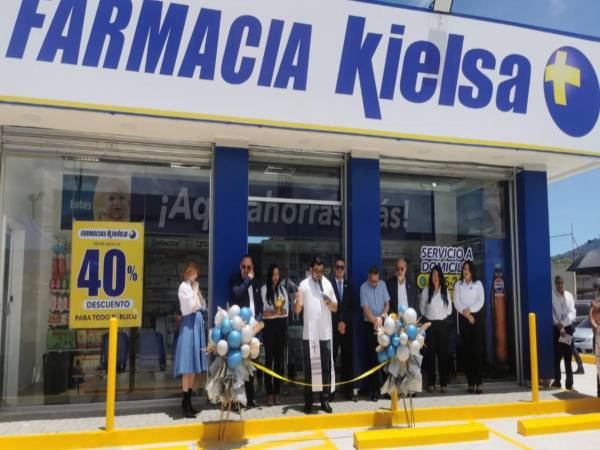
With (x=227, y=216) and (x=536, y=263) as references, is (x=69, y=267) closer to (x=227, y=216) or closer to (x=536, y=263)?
(x=227, y=216)

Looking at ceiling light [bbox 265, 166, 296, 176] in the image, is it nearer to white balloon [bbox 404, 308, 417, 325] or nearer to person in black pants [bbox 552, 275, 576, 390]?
white balloon [bbox 404, 308, 417, 325]

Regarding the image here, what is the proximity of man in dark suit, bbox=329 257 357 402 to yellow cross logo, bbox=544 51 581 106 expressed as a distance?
4.35 meters

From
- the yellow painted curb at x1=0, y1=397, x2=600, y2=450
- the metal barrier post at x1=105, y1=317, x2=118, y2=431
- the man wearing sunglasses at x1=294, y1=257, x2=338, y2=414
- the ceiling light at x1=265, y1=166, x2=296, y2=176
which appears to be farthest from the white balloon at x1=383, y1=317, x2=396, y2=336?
the metal barrier post at x1=105, y1=317, x2=118, y2=431

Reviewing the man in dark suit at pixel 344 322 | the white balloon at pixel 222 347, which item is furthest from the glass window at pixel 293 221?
the white balloon at pixel 222 347

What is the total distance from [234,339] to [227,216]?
226cm

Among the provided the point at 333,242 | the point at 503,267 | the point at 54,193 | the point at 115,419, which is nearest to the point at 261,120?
the point at 333,242

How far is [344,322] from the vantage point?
7.20 metres

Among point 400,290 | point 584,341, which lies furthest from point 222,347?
point 584,341

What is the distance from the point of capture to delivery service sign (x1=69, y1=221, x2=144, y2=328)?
695 centimetres

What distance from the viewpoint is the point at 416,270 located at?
27.8 ft

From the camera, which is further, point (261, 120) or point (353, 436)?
point (261, 120)

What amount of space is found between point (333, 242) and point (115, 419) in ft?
12.9

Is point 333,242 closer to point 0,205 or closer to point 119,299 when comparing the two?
point 119,299

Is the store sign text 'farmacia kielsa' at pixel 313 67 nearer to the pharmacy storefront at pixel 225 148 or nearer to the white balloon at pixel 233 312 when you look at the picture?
the pharmacy storefront at pixel 225 148
